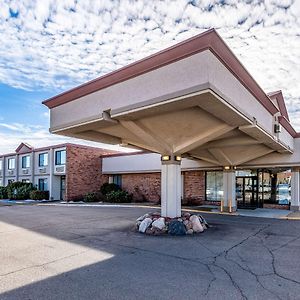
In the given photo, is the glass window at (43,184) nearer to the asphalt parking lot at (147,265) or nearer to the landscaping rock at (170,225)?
the asphalt parking lot at (147,265)

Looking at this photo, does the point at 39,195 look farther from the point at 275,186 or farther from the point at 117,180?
the point at 275,186

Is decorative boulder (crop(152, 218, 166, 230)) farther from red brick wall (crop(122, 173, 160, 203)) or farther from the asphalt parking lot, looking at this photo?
red brick wall (crop(122, 173, 160, 203))

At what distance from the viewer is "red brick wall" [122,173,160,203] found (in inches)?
994

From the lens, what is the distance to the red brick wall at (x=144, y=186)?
2525cm

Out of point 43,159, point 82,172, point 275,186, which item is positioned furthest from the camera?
point 43,159

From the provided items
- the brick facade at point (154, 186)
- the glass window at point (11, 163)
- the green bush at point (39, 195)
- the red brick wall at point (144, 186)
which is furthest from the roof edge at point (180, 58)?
the glass window at point (11, 163)

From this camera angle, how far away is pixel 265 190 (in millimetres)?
20812

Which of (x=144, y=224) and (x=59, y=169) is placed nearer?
(x=144, y=224)

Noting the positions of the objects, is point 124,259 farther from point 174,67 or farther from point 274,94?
point 274,94

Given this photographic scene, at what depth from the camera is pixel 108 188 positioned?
27062 mm

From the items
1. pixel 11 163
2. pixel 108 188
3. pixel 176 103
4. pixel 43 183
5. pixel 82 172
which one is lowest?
pixel 108 188

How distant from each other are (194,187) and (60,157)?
1309 cm

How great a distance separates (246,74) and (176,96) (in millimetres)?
2747

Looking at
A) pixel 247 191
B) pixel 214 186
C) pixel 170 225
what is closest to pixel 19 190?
pixel 214 186
